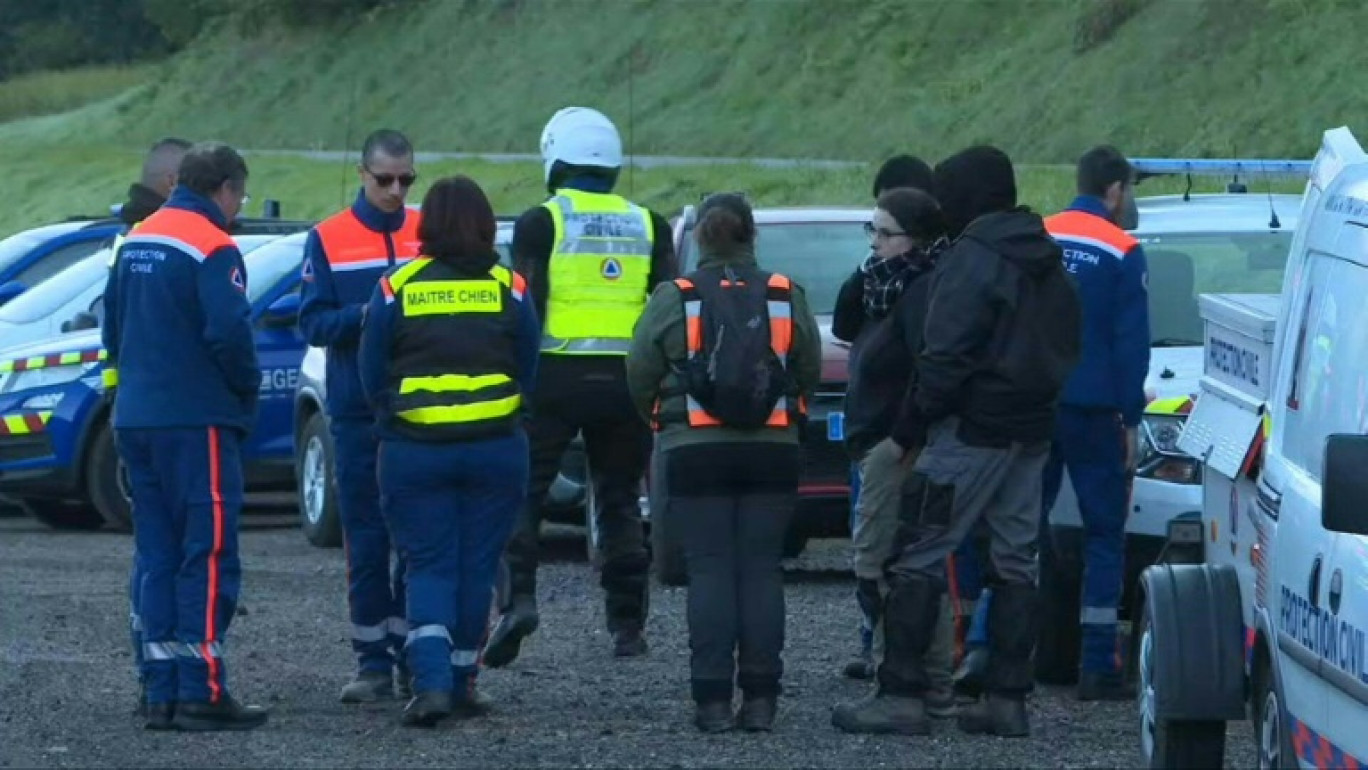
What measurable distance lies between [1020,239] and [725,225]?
99cm

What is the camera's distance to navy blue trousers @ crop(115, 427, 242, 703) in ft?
29.9

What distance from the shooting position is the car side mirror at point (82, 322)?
17289 millimetres

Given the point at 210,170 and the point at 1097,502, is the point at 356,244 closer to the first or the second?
the point at 210,170

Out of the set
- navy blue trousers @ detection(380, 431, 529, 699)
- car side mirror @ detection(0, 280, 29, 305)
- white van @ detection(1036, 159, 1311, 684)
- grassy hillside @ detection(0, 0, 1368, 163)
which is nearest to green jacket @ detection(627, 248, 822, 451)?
navy blue trousers @ detection(380, 431, 529, 699)

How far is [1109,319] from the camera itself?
32.3 feet

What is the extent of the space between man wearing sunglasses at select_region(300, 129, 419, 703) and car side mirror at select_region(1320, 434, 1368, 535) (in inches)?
168

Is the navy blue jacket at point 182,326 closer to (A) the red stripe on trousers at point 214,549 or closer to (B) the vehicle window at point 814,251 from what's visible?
(A) the red stripe on trousers at point 214,549

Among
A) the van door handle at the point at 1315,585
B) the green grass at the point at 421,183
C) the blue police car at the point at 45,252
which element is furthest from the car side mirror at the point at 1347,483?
the green grass at the point at 421,183

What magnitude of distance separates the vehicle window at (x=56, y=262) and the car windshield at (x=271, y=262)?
301 centimetres

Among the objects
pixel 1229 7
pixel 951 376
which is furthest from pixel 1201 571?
pixel 1229 7

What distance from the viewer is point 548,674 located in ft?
34.9

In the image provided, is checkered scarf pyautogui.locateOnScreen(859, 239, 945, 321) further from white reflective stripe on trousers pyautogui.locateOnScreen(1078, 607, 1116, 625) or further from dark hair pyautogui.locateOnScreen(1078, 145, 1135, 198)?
white reflective stripe on trousers pyautogui.locateOnScreen(1078, 607, 1116, 625)

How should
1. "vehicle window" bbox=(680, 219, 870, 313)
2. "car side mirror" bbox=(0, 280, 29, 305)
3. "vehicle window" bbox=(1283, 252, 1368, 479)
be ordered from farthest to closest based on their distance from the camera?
1. "car side mirror" bbox=(0, 280, 29, 305)
2. "vehicle window" bbox=(680, 219, 870, 313)
3. "vehicle window" bbox=(1283, 252, 1368, 479)

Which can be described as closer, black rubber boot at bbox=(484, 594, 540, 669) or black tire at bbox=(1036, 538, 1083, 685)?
black tire at bbox=(1036, 538, 1083, 685)
